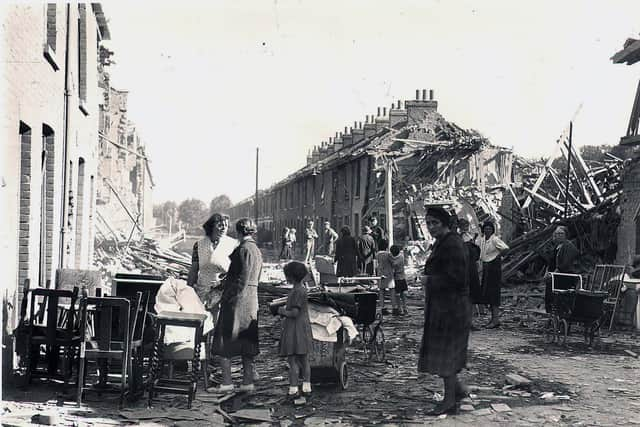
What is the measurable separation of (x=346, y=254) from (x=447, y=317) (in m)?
7.94

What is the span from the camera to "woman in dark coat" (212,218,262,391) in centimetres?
720

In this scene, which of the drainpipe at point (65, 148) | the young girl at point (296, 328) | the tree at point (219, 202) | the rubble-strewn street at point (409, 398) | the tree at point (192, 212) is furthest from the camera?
the tree at point (219, 202)

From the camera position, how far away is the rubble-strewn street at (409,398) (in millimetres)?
6367

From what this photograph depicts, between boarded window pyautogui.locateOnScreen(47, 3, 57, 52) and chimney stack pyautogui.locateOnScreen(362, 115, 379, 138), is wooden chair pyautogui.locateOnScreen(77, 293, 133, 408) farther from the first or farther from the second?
chimney stack pyautogui.locateOnScreen(362, 115, 379, 138)

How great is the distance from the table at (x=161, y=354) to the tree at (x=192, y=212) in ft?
434

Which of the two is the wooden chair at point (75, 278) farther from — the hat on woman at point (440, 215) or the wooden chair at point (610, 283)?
the wooden chair at point (610, 283)

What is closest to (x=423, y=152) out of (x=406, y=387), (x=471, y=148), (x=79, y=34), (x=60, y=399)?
(x=471, y=148)

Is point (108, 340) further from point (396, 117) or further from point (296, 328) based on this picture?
point (396, 117)

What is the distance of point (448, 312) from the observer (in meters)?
Result: 6.62

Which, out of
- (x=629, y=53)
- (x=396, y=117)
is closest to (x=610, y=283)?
(x=629, y=53)

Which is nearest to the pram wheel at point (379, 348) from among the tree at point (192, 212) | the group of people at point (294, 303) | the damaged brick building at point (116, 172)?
the group of people at point (294, 303)

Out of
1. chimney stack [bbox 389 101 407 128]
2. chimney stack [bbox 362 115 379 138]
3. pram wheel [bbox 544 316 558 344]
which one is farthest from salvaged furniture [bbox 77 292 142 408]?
chimney stack [bbox 362 115 379 138]

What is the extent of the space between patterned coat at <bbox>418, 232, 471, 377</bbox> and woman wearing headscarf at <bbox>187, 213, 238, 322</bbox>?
106 inches

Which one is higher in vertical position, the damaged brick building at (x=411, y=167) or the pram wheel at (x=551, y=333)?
the damaged brick building at (x=411, y=167)
